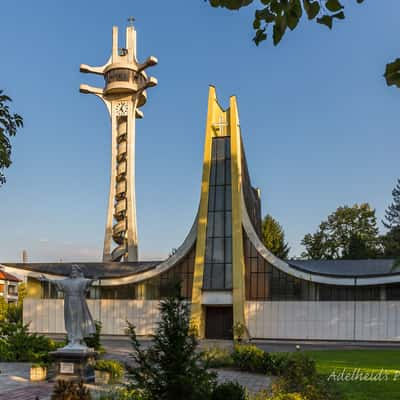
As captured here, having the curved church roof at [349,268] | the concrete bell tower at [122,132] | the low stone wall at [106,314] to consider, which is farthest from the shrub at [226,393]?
the concrete bell tower at [122,132]

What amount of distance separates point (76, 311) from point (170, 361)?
7339 millimetres

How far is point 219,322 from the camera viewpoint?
30.2 meters

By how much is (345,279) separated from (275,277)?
12.5 ft

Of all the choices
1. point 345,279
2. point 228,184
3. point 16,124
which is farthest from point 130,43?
point 16,124

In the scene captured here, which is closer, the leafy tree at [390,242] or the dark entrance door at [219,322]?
the dark entrance door at [219,322]

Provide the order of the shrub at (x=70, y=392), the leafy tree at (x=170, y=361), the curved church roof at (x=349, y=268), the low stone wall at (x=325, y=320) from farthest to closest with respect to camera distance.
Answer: the curved church roof at (x=349, y=268) → the low stone wall at (x=325, y=320) → the shrub at (x=70, y=392) → the leafy tree at (x=170, y=361)

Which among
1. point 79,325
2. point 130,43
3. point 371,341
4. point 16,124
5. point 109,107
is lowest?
point 371,341

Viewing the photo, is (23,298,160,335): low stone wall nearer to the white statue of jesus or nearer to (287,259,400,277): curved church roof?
(287,259,400,277): curved church roof

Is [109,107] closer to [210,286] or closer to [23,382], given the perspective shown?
[210,286]

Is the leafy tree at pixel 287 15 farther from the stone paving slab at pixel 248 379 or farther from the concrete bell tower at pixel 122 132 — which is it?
the concrete bell tower at pixel 122 132

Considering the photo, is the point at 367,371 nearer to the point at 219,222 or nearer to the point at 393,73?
the point at 393,73

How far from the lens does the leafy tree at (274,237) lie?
49938 millimetres

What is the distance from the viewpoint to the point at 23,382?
12539 millimetres

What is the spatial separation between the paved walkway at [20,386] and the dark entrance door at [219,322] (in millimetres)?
16264
